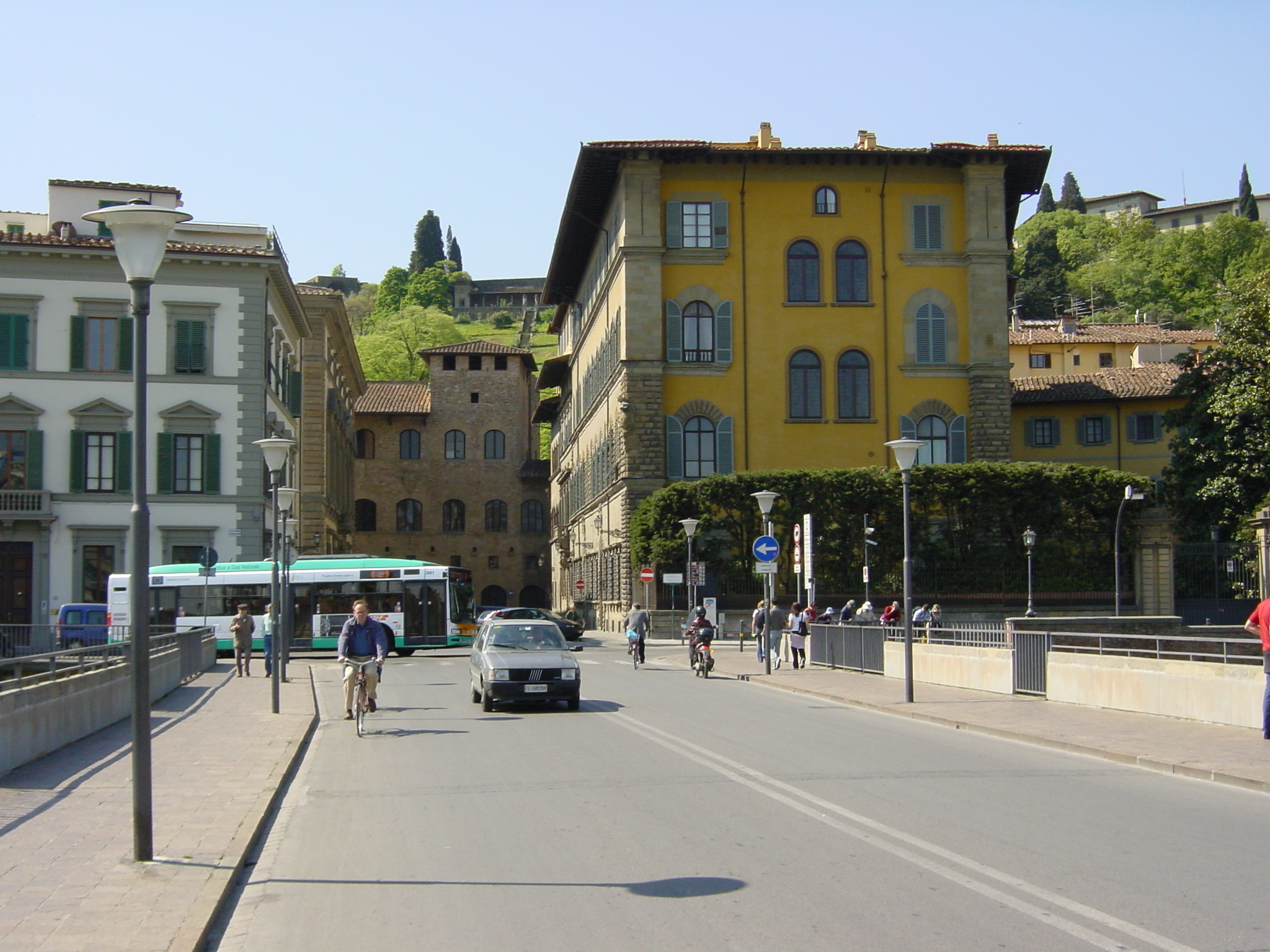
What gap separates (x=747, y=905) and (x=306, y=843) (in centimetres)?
395

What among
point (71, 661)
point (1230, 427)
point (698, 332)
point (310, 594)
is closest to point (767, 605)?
point (310, 594)

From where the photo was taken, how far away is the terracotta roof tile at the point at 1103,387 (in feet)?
231

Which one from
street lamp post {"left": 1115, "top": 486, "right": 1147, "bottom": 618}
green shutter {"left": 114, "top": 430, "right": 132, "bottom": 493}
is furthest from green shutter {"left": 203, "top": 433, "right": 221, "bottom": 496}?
street lamp post {"left": 1115, "top": 486, "right": 1147, "bottom": 618}

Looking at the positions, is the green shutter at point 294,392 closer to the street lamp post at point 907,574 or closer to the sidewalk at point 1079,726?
the sidewalk at point 1079,726

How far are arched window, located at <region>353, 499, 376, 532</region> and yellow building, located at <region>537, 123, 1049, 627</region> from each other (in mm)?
43175

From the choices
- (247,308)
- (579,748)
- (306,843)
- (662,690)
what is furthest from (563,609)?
(306,843)

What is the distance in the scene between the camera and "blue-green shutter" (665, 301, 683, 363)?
5447 centimetres

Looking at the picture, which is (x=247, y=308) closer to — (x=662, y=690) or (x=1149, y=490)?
(x=662, y=690)

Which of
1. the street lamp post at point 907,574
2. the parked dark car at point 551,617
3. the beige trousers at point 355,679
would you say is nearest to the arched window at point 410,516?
the parked dark car at point 551,617

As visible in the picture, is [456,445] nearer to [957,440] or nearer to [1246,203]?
[957,440]

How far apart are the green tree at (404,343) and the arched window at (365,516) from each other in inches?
1076

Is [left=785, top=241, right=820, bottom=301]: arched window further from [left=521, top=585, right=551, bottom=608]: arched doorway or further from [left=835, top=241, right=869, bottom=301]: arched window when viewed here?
[left=521, top=585, right=551, bottom=608]: arched doorway

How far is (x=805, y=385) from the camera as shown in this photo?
2179 inches

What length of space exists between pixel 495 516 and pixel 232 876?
88.7m
